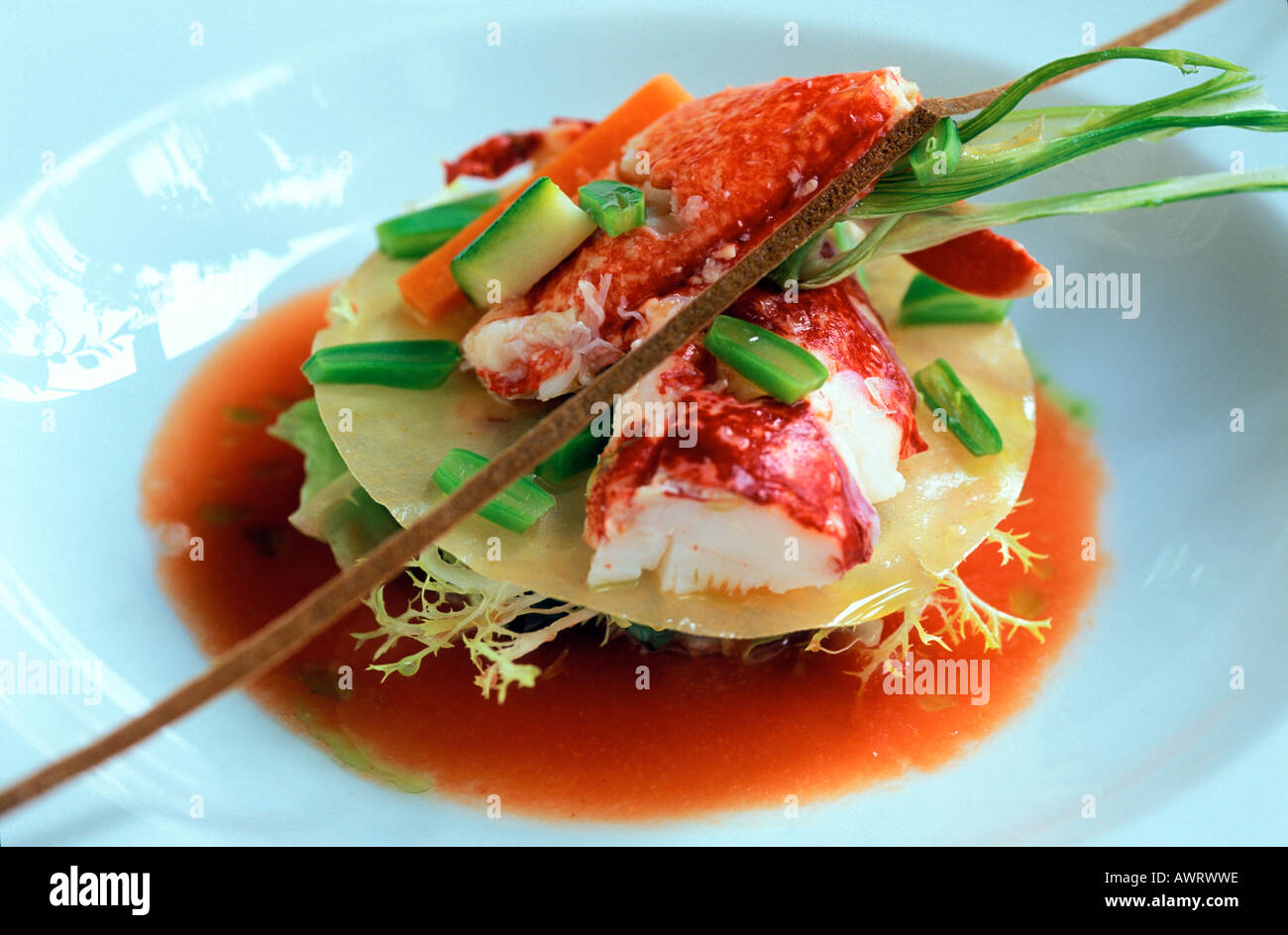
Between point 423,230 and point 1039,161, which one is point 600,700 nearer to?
point 423,230

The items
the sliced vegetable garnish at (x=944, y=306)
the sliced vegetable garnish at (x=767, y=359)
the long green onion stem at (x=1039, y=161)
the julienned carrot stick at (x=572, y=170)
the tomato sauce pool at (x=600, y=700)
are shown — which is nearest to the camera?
the sliced vegetable garnish at (x=767, y=359)

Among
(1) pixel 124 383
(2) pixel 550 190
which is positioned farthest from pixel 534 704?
(1) pixel 124 383

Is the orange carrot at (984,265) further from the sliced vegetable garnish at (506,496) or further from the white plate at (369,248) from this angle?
the sliced vegetable garnish at (506,496)

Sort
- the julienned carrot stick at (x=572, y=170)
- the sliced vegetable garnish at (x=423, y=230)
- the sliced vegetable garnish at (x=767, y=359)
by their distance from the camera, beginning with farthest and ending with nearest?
the sliced vegetable garnish at (x=423, y=230) < the julienned carrot stick at (x=572, y=170) < the sliced vegetable garnish at (x=767, y=359)

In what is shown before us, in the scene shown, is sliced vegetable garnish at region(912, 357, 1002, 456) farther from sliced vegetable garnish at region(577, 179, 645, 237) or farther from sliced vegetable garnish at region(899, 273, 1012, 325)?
sliced vegetable garnish at region(577, 179, 645, 237)

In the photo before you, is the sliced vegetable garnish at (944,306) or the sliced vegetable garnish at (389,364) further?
the sliced vegetable garnish at (944,306)

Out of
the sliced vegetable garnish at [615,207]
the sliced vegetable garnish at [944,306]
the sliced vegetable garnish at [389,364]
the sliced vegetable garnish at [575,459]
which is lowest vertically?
the sliced vegetable garnish at [575,459]

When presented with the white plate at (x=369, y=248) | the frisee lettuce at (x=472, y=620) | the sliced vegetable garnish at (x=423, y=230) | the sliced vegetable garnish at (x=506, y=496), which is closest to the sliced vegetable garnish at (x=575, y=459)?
the sliced vegetable garnish at (x=506, y=496)
